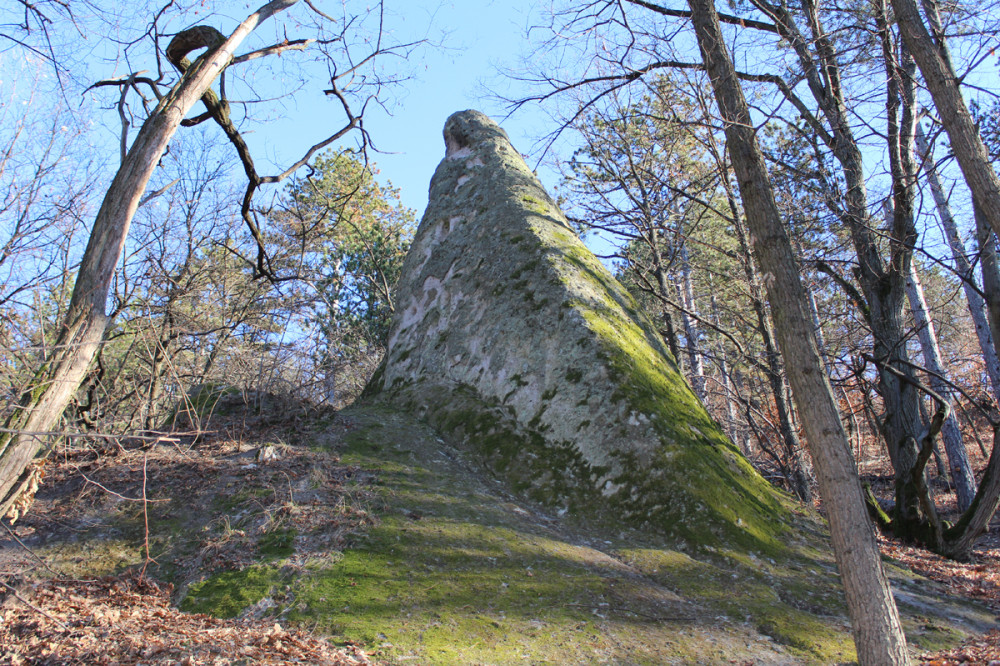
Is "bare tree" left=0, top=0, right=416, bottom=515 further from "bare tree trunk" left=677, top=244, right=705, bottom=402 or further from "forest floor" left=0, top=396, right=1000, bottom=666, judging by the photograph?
"bare tree trunk" left=677, top=244, right=705, bottom=402

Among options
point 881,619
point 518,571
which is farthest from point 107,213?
point 881,619

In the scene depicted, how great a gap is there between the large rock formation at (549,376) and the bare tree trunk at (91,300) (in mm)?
3807

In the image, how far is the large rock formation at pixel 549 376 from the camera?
5379mm

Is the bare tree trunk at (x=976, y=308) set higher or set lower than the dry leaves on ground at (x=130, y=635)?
higher

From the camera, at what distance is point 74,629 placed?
3.33 metres

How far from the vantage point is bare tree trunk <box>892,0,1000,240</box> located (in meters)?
4.77

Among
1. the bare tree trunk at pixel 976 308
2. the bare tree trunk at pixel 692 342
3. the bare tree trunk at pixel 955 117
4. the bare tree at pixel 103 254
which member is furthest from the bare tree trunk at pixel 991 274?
the bare tree at pixel 103 254

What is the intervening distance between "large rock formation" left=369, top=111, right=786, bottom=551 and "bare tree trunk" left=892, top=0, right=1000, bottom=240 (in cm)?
316

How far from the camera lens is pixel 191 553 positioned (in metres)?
4.48

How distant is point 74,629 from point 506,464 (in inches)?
146

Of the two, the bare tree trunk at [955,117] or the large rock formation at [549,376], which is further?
the large rock formation at [549,376]

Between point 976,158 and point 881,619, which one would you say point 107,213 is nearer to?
point 881,619

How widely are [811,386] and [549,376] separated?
9.72ft

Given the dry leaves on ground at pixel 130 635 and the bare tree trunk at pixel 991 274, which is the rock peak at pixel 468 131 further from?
the dry leaves on ground at pixel 130 635
